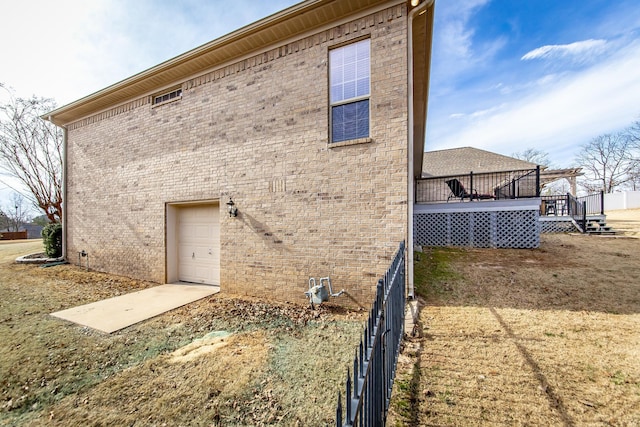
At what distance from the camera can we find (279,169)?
5.42 m

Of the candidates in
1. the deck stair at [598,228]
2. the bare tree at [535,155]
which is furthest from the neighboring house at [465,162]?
the bare tree at [535,155]

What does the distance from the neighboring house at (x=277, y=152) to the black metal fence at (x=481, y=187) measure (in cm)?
374

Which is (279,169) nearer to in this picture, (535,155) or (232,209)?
(232,209)

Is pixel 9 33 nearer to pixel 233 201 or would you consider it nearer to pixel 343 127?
pixel 233 201

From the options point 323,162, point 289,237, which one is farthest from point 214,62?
point 289,237

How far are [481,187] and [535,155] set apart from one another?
2905 centimetres

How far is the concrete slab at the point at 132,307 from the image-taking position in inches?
178

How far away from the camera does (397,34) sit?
4527 mm

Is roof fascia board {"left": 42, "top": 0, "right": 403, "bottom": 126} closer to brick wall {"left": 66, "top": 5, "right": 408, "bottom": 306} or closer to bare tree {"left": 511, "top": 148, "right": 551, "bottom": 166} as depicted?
brick wall {"left": 66, "top": 5, "right": 408, "bottom": 306}

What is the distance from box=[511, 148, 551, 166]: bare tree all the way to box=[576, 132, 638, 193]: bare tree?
12.1 ft

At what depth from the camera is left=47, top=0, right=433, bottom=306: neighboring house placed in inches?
182

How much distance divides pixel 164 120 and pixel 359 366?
8.13 metres

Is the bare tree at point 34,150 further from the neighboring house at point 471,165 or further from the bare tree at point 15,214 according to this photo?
the bare tree at point 15,214

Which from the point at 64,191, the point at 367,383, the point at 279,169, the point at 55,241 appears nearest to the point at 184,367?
the point at 367,383
